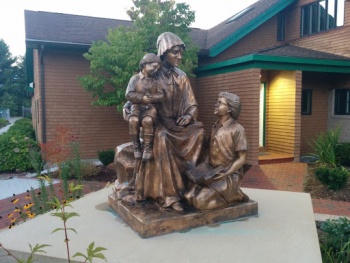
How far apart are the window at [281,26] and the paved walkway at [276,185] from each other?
662 centimetres

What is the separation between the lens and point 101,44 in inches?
407

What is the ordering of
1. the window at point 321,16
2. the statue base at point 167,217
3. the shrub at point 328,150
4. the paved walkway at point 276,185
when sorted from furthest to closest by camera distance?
the window at point 321,16
the shrub at point 328,150
the paved walkway at point 276,185
the statue base at point 167,217

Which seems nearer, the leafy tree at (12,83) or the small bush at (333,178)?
the small bush at (333,178)

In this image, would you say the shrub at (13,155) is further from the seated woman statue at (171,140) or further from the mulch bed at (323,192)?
the mulch bed at (323,192)

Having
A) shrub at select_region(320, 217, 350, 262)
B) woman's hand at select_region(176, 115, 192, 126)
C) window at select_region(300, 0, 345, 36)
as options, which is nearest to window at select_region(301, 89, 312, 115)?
window at select_region(300, 0, 345, 36)

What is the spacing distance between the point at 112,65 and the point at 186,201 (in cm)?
702

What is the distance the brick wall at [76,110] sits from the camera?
37.1 ft

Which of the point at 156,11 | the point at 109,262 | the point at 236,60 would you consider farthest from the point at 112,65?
the point at 109,262

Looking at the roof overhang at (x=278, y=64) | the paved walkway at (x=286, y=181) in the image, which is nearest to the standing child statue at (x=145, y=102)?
the paved walkway at (x=286, y=181)

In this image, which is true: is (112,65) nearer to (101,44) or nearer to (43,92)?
(101,44)

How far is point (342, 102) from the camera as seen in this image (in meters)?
12.7

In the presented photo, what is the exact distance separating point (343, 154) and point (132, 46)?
684 cm

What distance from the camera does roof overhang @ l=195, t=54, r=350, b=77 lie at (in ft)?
32.3

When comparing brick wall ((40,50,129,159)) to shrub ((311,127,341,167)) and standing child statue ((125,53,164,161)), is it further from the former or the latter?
standing child statue ((125,53,164,161))
